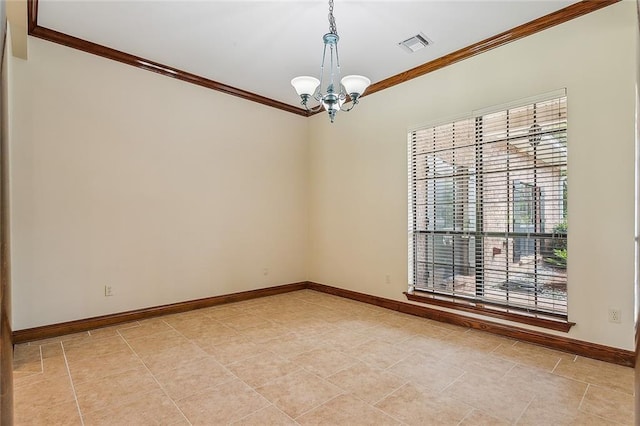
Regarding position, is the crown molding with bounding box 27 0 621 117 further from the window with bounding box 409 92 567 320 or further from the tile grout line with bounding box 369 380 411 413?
the tile grout line with bounding box 369 380 411 413

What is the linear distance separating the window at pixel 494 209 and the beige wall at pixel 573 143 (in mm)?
112

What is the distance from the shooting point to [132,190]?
147 inches

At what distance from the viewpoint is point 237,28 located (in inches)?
124

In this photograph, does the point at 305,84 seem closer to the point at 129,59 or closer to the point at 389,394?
the point at 129,59

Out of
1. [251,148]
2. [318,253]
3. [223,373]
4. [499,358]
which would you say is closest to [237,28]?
[251,148]

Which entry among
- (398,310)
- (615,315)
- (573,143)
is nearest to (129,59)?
(398,310)

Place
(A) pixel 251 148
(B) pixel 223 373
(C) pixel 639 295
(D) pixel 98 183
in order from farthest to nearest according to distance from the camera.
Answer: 1. (A) pixel 251 148
2. (D) pixel 98 183
3. (B) pixel 223 373
4. (C) pixel 639 295

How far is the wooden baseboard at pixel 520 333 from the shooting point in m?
2.64

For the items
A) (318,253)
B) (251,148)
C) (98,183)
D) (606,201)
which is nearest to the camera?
(606,201)

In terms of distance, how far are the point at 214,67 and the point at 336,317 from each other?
332 cm

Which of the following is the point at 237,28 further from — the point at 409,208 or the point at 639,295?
the point at 639,295

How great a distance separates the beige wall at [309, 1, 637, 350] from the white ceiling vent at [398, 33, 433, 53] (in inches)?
19.5

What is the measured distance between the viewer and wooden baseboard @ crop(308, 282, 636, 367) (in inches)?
104

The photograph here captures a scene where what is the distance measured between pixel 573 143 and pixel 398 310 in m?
2.54
